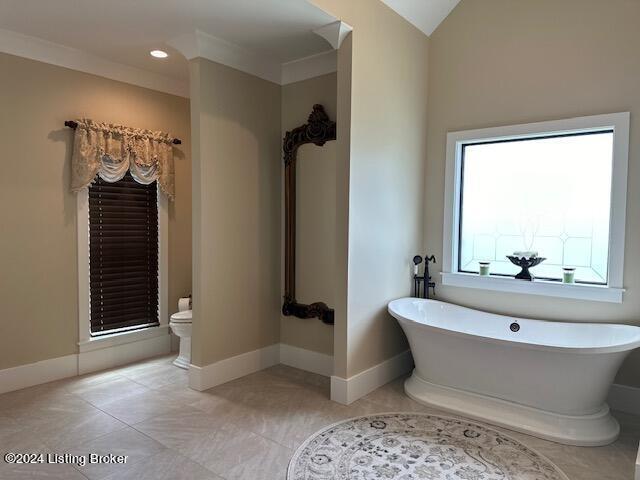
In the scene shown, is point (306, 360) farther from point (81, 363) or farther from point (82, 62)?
point (82, 62)

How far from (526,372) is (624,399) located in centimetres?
92

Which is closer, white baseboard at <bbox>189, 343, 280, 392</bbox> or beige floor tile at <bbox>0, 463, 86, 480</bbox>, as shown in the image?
beige floor tile at <bbox>0, 463, 86, 480</bbox>

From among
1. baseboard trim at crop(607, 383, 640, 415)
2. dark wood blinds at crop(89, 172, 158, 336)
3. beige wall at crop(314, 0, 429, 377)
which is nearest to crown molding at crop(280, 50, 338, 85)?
beige wall at crop(314, 0, 429, 377)

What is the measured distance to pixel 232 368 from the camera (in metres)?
3.77

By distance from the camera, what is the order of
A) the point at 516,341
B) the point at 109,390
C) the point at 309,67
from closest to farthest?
the point at 516,341 < the point at 109,390 < the point at 309,67

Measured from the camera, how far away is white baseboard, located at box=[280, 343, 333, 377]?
3949mm

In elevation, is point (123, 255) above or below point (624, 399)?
above

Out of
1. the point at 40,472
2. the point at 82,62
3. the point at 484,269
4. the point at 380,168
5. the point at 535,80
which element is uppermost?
the point at 82,62

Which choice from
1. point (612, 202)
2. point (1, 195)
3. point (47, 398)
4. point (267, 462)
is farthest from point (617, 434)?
point (1, 195)

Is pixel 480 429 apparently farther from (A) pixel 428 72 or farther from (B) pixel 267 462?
(A) pixel 428 72

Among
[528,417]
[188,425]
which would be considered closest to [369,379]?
[528,417]

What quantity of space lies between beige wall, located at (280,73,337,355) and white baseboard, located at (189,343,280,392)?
219mm

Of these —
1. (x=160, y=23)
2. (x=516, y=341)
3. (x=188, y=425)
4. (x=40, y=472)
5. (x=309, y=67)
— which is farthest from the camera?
(x=309, y=67)

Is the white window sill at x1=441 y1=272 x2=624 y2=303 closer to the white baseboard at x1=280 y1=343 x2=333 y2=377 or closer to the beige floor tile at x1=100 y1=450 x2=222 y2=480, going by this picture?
the white baseboard at x1=280 y1=343 x2=333 y2=377
